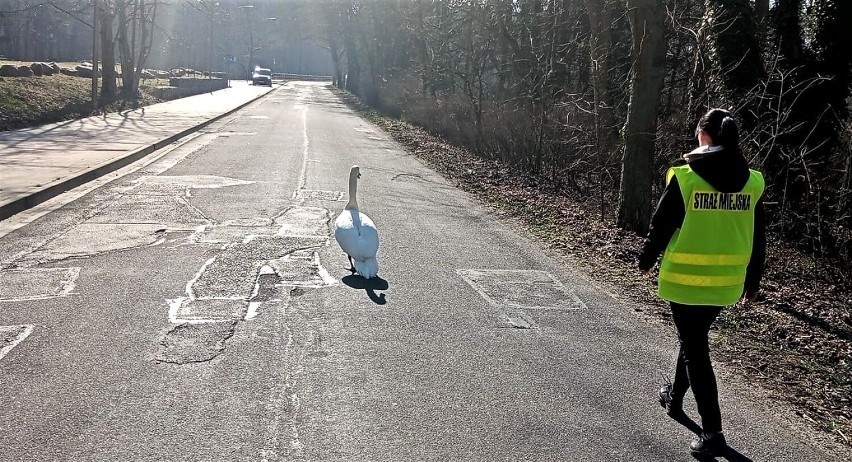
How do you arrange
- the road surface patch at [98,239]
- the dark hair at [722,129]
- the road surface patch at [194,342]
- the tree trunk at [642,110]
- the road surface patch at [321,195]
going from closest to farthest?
the dark hair at [722,129], the road surface patch at [194,342], the road surface patch at [98,239], the tree trunk at [642,110], the road surface patch at [321,195]

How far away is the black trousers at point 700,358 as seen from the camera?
439cm

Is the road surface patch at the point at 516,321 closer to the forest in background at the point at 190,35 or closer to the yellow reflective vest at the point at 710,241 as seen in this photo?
the yellow reflective vest at the point at 710,241

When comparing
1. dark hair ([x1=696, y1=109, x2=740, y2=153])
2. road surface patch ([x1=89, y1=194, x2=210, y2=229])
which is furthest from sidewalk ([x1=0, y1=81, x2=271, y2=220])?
dark hair ([x1=696, y1=109, x2=740, y2=153])

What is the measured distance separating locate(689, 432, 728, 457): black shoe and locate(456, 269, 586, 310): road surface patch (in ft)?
10.1

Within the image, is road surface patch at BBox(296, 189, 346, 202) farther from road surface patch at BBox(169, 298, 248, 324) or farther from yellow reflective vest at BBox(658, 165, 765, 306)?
yellow reflective vest at BBox(658, 165, 765, 306)

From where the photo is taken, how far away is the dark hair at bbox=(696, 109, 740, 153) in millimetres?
4242

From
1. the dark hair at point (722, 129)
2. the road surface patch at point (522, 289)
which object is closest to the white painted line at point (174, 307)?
the road surface patch at point (522, 289)

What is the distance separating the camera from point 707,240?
4.35m

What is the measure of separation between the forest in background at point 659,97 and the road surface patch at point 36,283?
7.88 meters

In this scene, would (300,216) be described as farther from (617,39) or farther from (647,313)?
(617,39)

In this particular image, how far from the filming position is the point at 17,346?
552cm

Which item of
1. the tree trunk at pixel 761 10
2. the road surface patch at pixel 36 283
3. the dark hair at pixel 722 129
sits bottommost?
the road surface patch at pixel 36 283

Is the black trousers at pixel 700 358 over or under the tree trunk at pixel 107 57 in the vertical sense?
under

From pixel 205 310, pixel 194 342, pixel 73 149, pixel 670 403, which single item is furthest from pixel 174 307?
pixel 73 149
